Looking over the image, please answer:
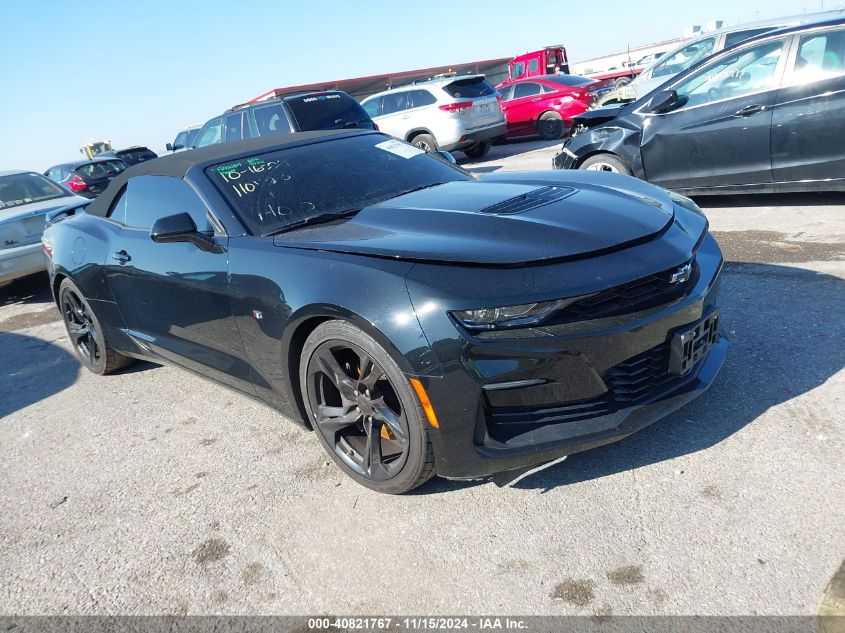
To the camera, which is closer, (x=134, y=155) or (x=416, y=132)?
(x=416, y=132)

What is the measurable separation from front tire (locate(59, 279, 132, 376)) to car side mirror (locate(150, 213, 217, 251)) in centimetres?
166

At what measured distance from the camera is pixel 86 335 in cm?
484

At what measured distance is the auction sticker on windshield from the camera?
394cm

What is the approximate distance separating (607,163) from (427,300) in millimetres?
4997

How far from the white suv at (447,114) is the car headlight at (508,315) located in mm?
10302

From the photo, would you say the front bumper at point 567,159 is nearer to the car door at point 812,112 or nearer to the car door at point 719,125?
the car door at point 719,125

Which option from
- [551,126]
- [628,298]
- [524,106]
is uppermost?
[628,298]

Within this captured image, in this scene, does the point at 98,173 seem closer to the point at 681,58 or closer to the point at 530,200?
the point at 681,58

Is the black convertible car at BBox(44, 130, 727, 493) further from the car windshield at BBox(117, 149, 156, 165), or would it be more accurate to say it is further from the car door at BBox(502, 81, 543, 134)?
the car windshield at BBox(117, 149, 156, 165)

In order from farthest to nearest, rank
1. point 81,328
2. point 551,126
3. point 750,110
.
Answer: point 551,126 < point 750,110 < point 81,328

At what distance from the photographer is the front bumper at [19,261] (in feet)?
23.3

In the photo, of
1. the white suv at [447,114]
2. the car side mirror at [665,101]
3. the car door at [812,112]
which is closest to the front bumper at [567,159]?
the car side mirror at [665,101]

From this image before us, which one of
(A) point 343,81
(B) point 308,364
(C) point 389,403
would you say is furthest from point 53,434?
(A) point 343,81

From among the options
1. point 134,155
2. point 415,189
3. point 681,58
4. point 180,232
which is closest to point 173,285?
point 180,232
